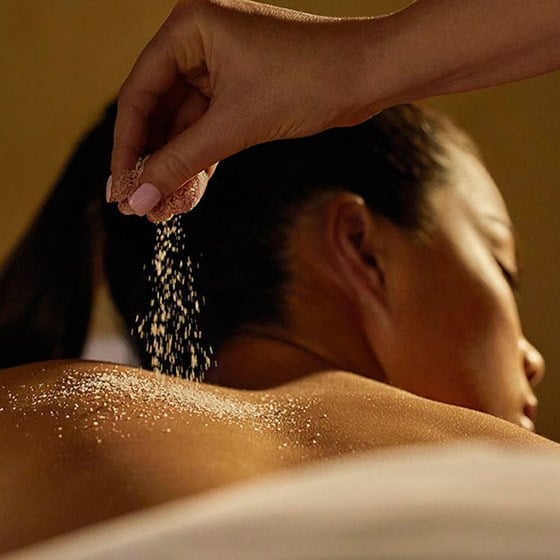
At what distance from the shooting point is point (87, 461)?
2.41 ft

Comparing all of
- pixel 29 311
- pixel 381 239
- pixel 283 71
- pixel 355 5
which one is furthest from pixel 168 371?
pixel 355 5

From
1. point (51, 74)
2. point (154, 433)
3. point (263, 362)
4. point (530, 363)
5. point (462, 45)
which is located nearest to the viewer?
point (154, 433)

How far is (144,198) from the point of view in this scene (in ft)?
3.01

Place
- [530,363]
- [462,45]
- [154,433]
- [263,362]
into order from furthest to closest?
[530,363]
[263,362]
[462,45]
[154,433]

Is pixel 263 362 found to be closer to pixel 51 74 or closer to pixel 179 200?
pixel 179 200

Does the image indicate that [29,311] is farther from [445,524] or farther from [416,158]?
[445,524]

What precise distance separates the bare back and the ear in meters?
0.32

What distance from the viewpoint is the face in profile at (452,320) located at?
129cm

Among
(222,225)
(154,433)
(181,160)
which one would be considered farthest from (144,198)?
(222,225)

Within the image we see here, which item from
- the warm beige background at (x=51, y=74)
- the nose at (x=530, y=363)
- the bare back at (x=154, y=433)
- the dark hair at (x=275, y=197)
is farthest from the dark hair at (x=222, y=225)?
the warm beige background at (x=51, y=74)

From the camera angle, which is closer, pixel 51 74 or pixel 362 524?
pixel 362 524

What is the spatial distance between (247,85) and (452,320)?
48cm

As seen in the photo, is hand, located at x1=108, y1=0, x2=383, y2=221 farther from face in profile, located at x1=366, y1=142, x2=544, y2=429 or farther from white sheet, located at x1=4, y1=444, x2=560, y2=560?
white sheet, located at x1=4, y1=444, x2=560, y2=560

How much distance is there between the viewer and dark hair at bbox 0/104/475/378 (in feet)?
4.07
